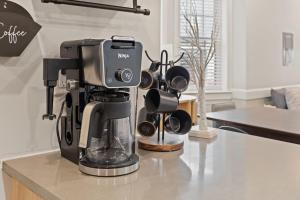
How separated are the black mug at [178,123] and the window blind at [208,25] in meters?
2.94

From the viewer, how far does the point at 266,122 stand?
2.74 m

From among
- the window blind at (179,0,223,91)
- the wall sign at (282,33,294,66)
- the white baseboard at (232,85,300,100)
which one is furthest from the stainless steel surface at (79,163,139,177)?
the wall sign at (282,33,294,66)

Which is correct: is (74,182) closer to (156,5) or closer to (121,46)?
(121,46)

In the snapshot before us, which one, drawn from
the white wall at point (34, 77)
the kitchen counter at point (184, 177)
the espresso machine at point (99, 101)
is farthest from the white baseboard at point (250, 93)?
the espresso machine at point (99, 101)

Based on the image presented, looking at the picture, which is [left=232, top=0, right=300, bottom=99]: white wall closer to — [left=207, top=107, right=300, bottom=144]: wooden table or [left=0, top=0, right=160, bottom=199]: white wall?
[left=207, top=107, right=300, bottom=144]: wooden table

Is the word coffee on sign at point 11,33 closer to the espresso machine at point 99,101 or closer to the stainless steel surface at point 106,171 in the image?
the espresso machine at point 99,101

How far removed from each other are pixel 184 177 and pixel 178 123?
16.4 inches

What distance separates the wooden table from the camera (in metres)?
2.43

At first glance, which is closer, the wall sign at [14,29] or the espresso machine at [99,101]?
the espresso machine at [99,101]

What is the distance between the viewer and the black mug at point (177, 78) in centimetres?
149

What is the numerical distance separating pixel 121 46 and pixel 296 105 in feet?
13.3

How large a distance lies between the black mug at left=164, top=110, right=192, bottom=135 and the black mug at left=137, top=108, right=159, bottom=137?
0.05m

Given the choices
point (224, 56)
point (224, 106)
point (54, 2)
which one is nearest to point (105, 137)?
point (54, 2)

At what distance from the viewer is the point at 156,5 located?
174 centimetres
